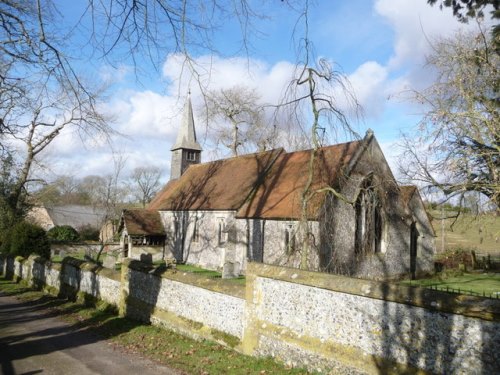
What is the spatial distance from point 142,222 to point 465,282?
70.4 ft

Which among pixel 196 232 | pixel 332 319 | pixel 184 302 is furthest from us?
pixel 196 232

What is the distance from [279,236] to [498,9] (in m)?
14.8

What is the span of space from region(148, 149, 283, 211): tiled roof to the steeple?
3.06 metres

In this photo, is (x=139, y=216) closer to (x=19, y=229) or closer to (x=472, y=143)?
(x=19, y=229)

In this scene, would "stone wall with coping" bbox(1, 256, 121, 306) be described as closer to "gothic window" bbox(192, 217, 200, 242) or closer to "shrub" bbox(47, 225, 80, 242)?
"gothic window" bbox(192, 217, 200, 242)

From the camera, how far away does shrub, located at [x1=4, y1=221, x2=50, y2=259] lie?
81.5ft

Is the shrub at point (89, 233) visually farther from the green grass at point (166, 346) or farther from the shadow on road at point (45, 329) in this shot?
the green grass at point (166, 346)

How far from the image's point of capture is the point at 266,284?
328 inches

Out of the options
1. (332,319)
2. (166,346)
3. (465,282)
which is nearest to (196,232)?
(465,282)

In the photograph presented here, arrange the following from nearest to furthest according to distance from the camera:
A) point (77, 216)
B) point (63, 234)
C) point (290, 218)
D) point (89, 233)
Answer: point (290, 218) < point (63, 234) < point (89, 233) < point (77, 216)

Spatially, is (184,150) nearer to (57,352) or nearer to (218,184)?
(218,184)

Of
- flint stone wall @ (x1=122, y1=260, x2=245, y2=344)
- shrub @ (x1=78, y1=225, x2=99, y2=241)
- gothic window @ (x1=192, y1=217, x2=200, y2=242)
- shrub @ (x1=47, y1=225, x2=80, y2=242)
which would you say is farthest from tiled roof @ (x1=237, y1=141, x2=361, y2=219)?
shrub @ (x1=78, y1=225, x2=99, y2=241)

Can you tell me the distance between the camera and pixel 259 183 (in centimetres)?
2536

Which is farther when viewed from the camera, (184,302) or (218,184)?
(218,184)
